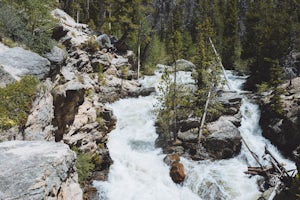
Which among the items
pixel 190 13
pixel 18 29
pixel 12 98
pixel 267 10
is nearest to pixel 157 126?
pixel 18 29

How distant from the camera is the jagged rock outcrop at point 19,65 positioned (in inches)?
467

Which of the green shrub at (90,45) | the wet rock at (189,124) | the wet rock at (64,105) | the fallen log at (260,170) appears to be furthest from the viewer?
the green shrub at (90,45)

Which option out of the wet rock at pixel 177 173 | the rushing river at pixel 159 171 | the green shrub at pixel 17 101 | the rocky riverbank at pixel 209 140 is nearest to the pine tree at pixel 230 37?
the rushing river at pixel 159 171

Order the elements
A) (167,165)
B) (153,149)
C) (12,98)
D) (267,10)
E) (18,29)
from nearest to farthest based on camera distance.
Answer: (12,98), (18,29), (167,165), (153,149), (267,10)

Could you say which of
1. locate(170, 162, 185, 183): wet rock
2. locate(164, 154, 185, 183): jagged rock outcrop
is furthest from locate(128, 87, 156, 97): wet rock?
locate(170, 162, 185, 183): wet rock

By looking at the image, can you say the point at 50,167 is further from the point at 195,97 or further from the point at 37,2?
the point at 195,97

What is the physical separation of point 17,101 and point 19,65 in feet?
7.91

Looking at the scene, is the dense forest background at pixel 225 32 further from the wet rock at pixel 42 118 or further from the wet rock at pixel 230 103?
the wet rock at pixel 42 118

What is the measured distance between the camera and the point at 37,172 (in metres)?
5.98

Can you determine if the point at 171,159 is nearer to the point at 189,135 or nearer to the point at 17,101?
the point at 189,135

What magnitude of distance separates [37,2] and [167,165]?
12.8 m

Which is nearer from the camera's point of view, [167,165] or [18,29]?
[18,29]

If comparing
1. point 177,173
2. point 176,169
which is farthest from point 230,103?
point 177,173

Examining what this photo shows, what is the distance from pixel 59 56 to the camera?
1650 cm
